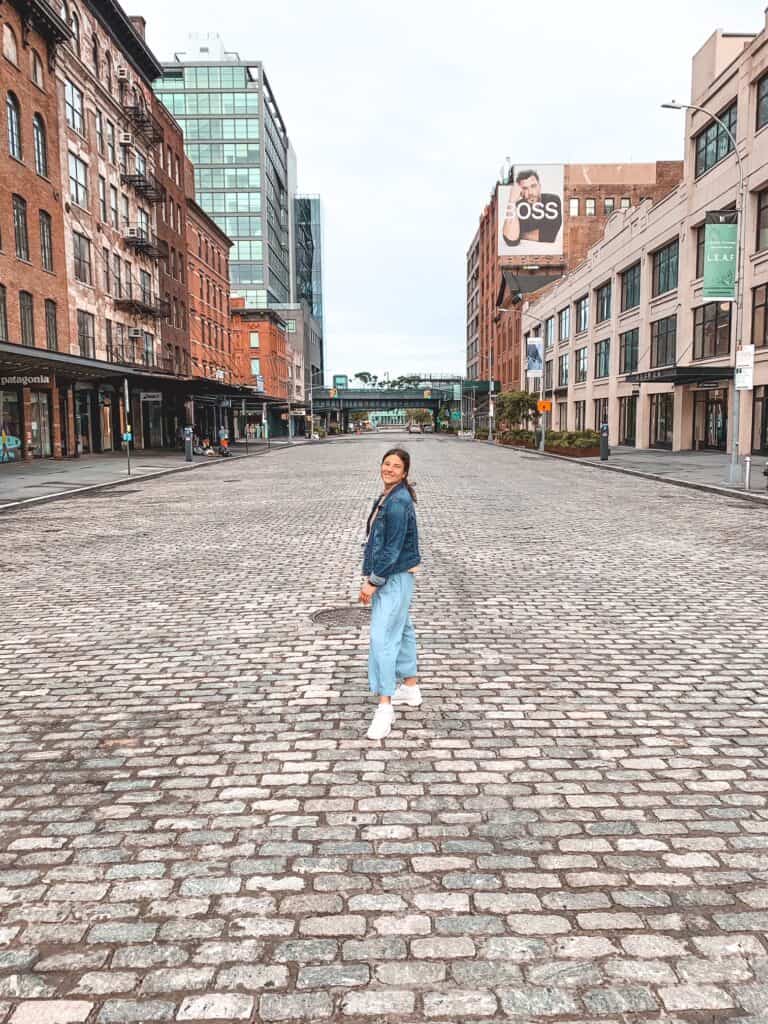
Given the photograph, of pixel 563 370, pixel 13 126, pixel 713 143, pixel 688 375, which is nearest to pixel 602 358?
pixel 563 370

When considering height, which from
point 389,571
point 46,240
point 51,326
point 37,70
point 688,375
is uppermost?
point 37,70

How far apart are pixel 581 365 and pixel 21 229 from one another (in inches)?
1628

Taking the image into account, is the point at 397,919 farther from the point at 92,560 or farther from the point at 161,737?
the point at 92,560

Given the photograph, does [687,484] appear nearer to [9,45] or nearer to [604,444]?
[604,444]

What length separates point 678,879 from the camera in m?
3.08

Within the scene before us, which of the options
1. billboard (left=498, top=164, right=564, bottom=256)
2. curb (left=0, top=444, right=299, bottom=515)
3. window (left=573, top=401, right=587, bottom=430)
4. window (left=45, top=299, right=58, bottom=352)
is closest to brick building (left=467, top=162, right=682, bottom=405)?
billboard (left=498, top=164, right=564, bottom=256)

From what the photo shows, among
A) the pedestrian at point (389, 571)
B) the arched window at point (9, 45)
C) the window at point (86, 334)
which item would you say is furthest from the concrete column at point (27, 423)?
the pedestrian at point (389, 571)

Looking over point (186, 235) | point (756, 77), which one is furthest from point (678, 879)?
point (186, 235)

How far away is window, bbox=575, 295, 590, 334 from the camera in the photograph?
2279 inches

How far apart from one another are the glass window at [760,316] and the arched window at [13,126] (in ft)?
99.0

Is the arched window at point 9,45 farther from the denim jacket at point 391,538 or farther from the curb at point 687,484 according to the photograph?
the denim jacket at point 391,538

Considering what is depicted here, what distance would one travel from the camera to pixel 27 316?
31.6 metres

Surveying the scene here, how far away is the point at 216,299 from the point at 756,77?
4445cm

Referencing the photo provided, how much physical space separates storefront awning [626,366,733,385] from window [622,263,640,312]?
1071 centimetres
